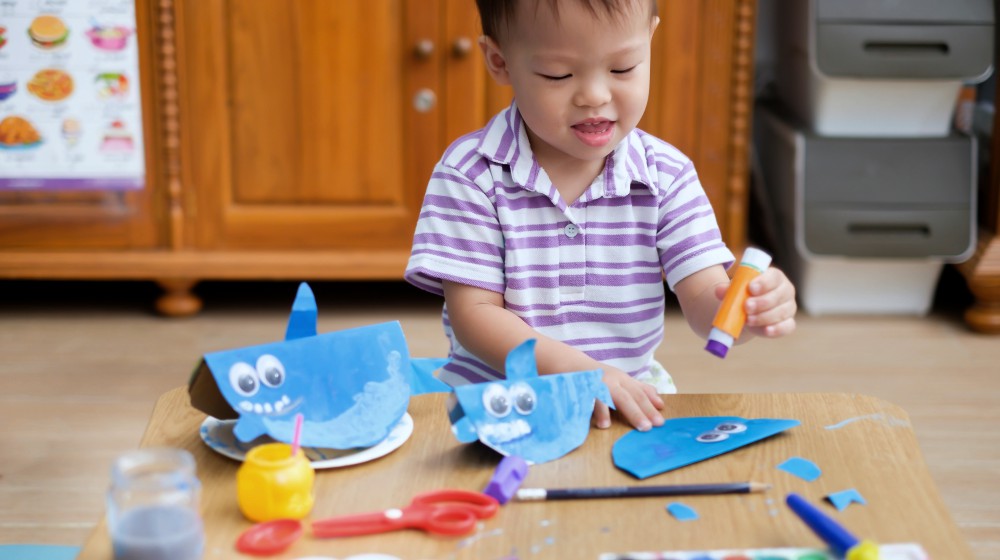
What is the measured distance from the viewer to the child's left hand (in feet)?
2.56

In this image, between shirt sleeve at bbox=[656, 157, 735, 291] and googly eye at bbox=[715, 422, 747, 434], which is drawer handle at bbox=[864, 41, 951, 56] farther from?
googly eye at bbox=[715, 422, 747, 434]

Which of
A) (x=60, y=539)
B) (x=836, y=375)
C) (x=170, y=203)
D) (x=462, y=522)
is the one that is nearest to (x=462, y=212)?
(x=462, y=522)

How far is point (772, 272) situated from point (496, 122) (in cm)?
34

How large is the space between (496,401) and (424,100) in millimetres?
1410

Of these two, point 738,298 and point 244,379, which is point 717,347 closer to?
point 738,298

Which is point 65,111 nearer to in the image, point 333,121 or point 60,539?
point 333,121

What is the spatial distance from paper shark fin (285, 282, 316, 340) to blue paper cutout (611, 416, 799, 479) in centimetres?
22

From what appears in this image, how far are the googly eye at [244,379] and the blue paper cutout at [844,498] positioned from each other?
359mm

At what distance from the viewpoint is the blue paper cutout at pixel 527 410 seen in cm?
73

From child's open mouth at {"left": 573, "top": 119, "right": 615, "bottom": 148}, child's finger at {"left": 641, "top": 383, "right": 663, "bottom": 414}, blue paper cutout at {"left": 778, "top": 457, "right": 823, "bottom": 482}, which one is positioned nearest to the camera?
blue paper cutout at {"left": 778, "top": 457, "right": 823, "bottom": 482}

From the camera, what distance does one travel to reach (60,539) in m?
1.36

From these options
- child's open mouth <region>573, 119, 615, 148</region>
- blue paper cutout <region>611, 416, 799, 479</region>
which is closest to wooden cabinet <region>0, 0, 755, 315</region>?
child's open mouth <region>573, 119, 615, 148</region>

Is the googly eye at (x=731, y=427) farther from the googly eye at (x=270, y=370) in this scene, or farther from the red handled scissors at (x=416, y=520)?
the googly eye at (x=270, y=370)

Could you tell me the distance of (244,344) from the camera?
203cm
